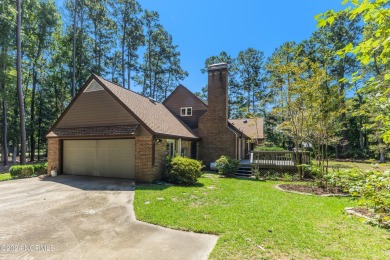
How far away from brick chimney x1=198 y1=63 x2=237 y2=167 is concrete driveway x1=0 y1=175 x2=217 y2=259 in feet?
31.9

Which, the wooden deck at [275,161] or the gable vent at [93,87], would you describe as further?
the wooden deck at [275,161]

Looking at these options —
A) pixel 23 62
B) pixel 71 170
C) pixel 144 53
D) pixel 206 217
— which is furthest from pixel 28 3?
pixel 206 217

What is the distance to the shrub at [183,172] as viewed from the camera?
35.2 feet

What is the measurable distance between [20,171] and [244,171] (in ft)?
47.7

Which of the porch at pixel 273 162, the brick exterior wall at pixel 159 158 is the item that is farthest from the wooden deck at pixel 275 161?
the brick exterior wall at pixel 159 158

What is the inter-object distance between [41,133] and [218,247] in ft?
101

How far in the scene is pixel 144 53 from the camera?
30.3 meters

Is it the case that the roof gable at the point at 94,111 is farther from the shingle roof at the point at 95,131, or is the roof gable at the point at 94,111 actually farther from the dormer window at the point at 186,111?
the dormer window at the point at 186,111

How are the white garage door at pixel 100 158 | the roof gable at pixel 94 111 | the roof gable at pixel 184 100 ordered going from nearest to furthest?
1. the white garage door at pixel 100 158
2. the roof gable at pixel 94 111
3. the roof gable at pixel 184 100

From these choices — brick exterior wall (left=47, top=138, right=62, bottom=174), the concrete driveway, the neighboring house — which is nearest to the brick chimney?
the neighboring house

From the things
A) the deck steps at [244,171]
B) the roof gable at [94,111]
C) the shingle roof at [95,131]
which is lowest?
the deck steps at [244,171]

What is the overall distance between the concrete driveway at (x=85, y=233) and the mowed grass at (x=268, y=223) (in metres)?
0.43

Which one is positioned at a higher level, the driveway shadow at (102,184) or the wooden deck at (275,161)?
the wooden deck at (275,161)

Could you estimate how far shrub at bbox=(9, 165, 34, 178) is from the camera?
12539mm
